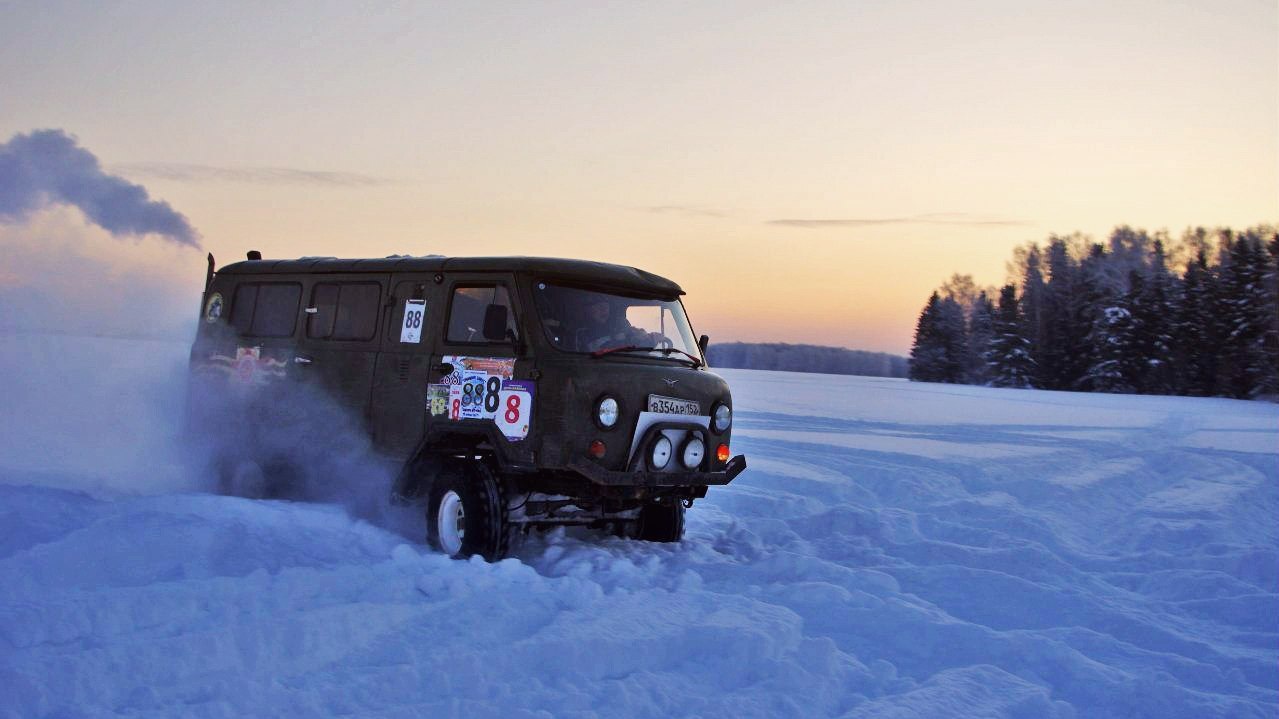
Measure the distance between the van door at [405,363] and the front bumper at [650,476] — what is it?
1.65 meters

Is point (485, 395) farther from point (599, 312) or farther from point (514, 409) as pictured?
point (599, 312)

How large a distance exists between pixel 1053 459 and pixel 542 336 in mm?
13530

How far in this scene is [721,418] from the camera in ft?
29.4

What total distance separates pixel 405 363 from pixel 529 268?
1468 mm

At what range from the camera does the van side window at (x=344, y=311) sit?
9.46m

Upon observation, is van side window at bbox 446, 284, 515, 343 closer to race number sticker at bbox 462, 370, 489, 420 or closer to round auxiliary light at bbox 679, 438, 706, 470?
race number sticker at bbox 462, 370, 489, 420

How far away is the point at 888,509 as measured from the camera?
12.3m

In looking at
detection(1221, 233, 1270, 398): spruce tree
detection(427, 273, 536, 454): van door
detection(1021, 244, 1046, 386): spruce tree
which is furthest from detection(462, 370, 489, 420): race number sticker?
detection(1021, 244, 1046, 386): spruce tree

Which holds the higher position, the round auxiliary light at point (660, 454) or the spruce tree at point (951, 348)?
the spruce tree at point (951, 348)

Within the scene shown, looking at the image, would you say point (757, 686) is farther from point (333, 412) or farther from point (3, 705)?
point (333, 412)

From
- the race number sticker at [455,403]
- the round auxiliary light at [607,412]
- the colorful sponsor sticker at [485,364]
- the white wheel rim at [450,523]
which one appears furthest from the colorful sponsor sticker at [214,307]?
the round auxiliary light at [607,412]

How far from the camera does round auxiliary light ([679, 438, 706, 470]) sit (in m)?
8.55

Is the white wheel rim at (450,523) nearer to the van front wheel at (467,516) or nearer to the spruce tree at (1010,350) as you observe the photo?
the van front wheel at (467,516)

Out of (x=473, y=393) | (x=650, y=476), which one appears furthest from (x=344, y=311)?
(x=650, y=476)
